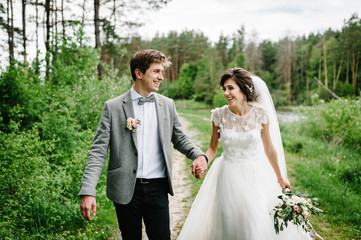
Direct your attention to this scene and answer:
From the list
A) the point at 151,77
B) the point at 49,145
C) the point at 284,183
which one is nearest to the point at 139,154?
the point at 151,77

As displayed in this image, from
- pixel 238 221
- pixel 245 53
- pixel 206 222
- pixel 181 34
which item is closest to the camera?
pixel 238 221

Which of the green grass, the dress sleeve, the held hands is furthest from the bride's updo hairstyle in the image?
the green grass

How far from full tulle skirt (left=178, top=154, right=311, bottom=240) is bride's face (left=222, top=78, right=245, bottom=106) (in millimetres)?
751

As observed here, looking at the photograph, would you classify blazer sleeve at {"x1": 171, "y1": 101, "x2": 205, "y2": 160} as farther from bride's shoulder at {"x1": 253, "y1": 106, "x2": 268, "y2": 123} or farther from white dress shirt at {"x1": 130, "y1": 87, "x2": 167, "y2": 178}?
bride's shoulder at {"x1": 253, "y1": 106, "x2": 268, "y2": 123}

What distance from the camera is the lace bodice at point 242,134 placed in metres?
3.06

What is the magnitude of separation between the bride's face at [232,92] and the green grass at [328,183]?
276 cm

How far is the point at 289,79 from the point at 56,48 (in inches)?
1742

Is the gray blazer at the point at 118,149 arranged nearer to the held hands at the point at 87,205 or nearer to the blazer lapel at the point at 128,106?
the blazer lapel at the point at 128,106

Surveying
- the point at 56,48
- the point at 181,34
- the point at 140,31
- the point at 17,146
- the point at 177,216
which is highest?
the point at 181,34

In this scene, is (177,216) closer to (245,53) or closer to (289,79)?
(245,53)

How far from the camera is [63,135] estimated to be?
5344mm

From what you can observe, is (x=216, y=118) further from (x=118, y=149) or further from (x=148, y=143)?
(x=118, y=149)

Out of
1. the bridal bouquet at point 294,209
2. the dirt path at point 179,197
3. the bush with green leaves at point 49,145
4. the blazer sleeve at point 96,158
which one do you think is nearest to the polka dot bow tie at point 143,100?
the blazer sleeve at point 96,158

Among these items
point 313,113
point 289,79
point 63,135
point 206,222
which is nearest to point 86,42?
point 63,135
